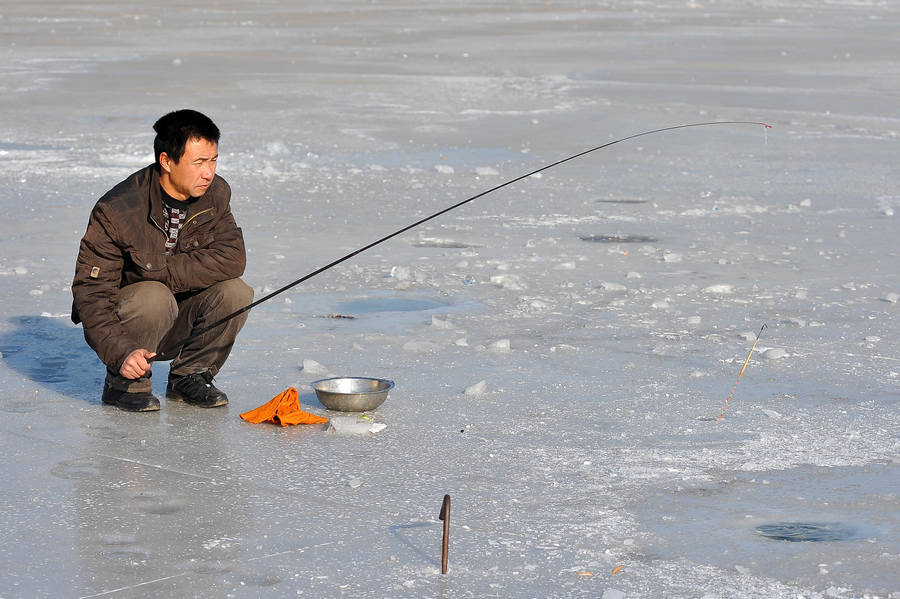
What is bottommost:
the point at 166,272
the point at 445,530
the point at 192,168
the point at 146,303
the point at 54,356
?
the point at 54,356

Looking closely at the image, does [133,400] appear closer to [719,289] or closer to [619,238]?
[719,289]

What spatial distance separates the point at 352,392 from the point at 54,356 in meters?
1.51

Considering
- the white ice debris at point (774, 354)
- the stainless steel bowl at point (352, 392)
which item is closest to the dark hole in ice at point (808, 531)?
the stainless steel bowl at point (352, 392)

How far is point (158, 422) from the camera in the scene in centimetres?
522

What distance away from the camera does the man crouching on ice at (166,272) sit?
16.8 ft

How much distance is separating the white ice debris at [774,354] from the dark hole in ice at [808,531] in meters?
1.96

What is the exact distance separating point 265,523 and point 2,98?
13.7 meters

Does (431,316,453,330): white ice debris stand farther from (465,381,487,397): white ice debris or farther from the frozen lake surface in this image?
(465,381,487,397): white ice debris

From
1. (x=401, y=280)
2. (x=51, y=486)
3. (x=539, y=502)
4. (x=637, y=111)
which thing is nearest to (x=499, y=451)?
(x=539, y=502)

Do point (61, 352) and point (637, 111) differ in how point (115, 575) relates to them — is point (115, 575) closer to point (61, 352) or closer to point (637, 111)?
point (61, 352)

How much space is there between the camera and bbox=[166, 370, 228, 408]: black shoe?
5.36 m

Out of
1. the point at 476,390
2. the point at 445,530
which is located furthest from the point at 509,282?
the point at 445,530

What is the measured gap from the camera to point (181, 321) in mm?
5566

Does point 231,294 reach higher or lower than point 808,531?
higher
